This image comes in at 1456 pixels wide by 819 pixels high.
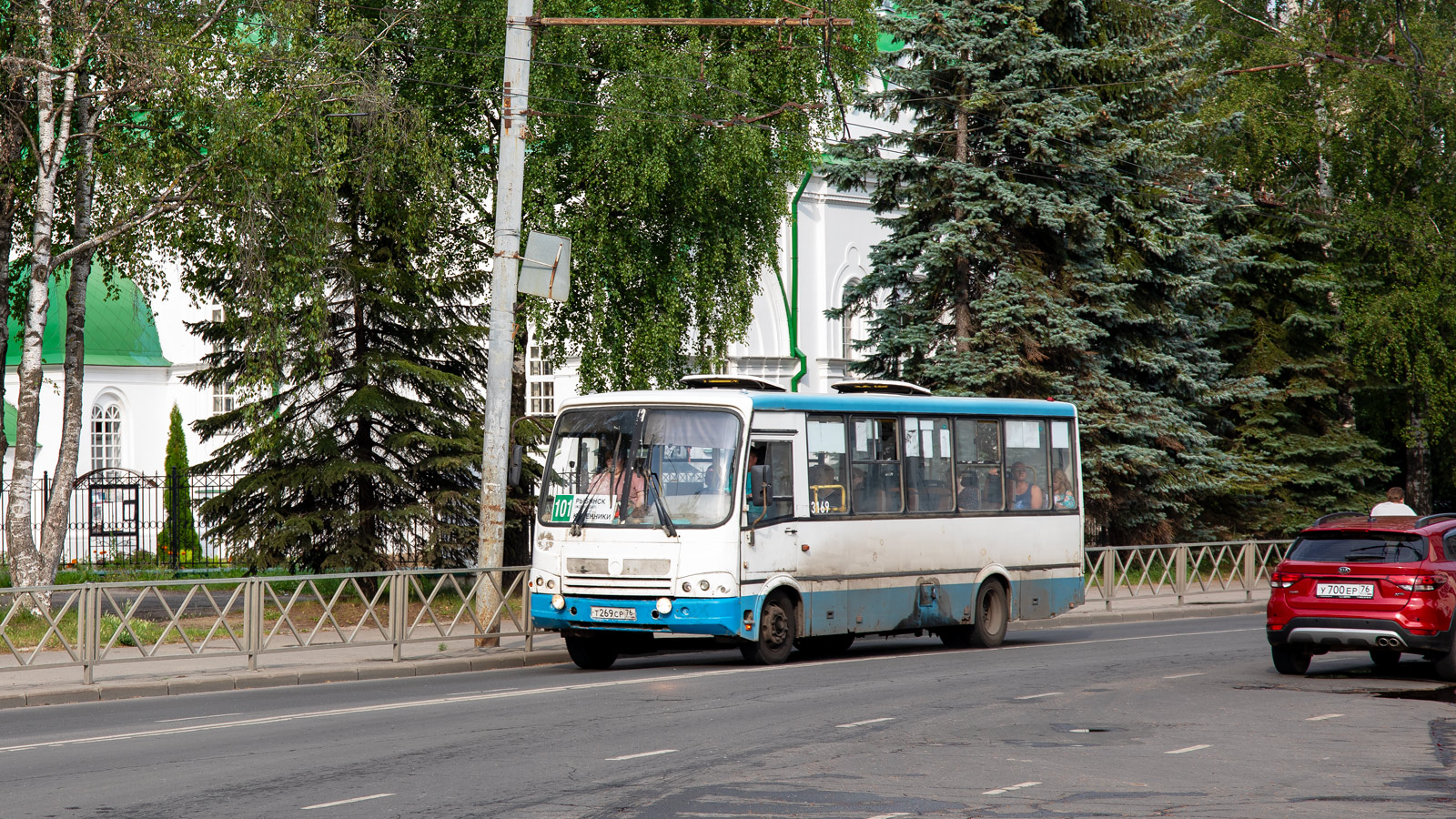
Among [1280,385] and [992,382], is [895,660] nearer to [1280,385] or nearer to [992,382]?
[992,382]

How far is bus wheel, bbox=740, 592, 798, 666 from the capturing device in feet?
54.0

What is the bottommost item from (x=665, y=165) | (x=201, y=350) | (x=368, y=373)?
(x=368, y=373)

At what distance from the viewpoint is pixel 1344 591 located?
14.7m

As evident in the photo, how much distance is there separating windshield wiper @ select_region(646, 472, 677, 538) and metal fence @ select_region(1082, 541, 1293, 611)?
35.9 feet

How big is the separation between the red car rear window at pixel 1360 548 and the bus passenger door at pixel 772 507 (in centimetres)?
522

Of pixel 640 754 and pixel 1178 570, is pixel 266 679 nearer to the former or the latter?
pixel 640 754

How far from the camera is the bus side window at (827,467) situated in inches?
674

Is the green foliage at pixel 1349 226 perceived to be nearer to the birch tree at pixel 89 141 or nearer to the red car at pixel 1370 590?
the red car at pixel 1370 590

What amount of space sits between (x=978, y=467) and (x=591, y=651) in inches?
224

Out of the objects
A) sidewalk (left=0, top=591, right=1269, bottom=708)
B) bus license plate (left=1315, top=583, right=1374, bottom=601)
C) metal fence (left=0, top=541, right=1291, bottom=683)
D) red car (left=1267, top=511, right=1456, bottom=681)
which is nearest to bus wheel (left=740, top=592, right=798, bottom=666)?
sidewalk (left=0, top=591, right=1269, bottom=708)

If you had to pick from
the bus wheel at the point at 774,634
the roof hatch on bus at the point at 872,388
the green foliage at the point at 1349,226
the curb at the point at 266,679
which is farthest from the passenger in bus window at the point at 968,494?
the green foliage at the point at 1349,226

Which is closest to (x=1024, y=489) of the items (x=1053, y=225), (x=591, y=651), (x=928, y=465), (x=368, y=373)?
(x=928, y=465)

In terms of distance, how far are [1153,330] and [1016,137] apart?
545cm

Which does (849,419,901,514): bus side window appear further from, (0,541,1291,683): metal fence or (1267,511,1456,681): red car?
(1267,511,1456,681): red car
